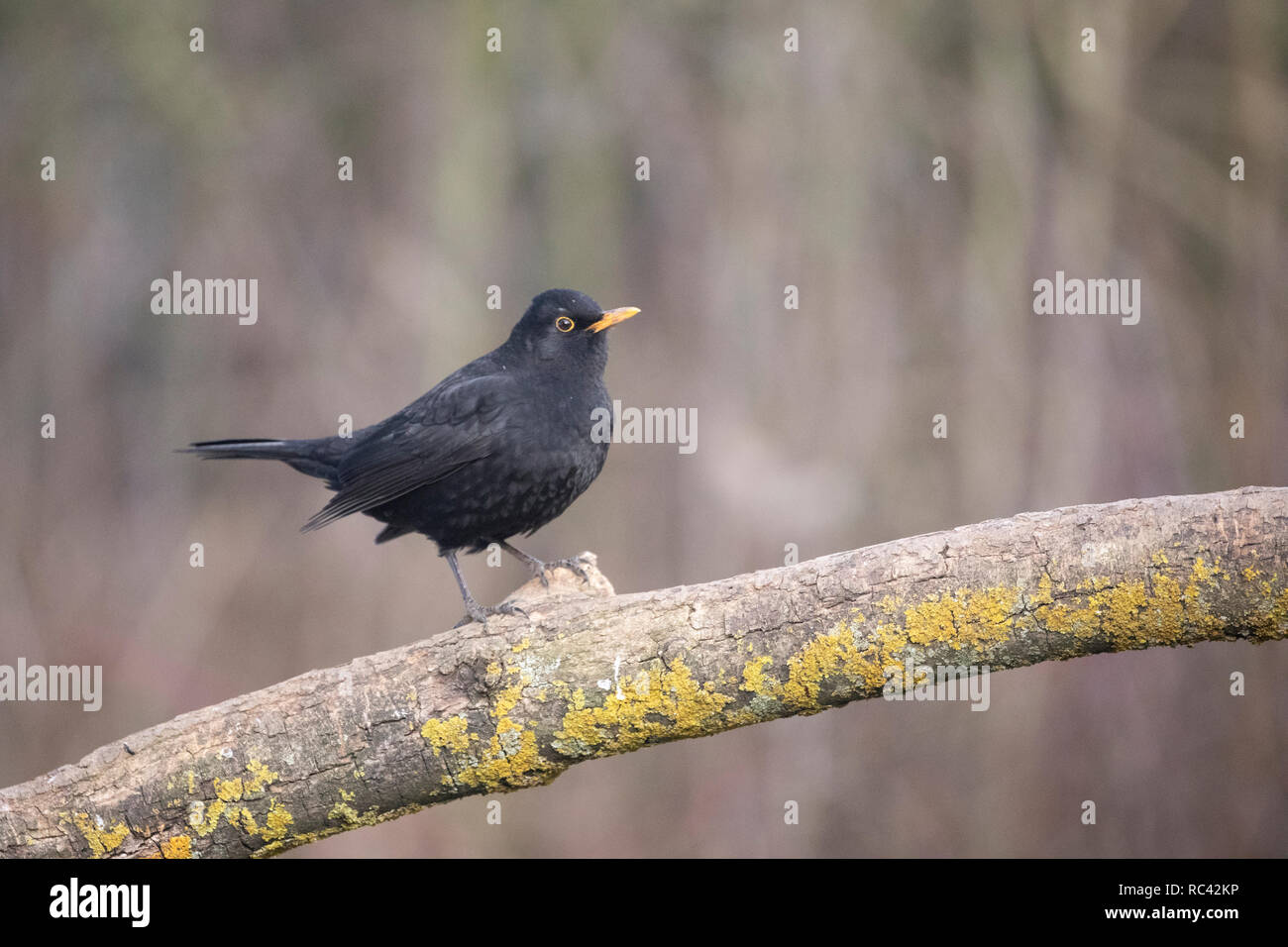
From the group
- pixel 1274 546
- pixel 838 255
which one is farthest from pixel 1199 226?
pixel 1274 546

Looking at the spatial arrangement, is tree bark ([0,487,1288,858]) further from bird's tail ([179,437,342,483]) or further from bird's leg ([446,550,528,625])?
bird's tail ([179,437,342,483])

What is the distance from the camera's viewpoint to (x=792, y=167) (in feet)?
21.9

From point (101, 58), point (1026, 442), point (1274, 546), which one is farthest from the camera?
point (101, 58)

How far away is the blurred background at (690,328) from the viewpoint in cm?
643

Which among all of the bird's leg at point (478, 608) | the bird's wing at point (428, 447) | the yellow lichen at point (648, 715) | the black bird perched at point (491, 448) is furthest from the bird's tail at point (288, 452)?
the yellow lichen at point (648, 715)

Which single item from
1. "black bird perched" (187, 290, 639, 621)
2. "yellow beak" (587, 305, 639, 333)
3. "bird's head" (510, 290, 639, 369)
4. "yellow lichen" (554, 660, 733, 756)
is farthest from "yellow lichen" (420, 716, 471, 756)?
"yellow beak" (587, 305, 639, 333)

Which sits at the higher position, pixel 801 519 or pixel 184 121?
Answer: pixel 184 121

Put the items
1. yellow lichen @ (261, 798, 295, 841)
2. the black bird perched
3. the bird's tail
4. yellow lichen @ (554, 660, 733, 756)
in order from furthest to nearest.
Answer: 1. the bird's tail
2. the black bird perched
3. yellow lichen @ (261, 798, 295, 841)
4. yellow lichen @ (554, 660, 733, 756)

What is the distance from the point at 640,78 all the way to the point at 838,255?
5.46 feet

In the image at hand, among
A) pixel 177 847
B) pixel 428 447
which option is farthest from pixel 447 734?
pixel 428 447

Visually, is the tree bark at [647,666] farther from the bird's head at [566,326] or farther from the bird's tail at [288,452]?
the bird's tail at [288,452]

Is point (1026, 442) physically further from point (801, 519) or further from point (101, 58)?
point (101, 58)

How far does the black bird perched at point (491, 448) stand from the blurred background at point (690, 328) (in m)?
2.05

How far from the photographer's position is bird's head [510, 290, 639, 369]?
15.7 feet
